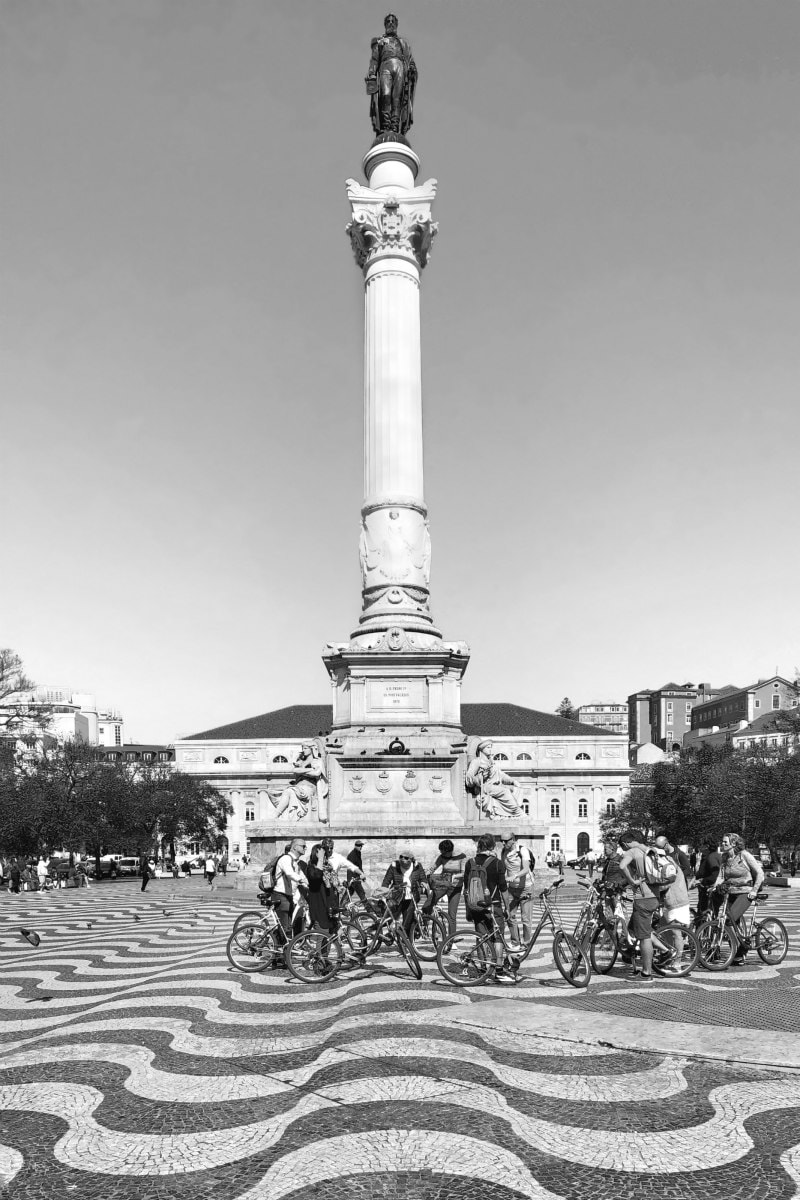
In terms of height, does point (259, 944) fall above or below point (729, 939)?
below

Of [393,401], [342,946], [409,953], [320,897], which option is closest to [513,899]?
[409,953]

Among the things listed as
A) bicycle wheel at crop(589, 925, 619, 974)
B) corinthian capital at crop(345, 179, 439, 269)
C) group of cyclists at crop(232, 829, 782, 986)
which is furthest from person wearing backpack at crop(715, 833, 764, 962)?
corinthian capital at crop(345, 179, 439, 269)

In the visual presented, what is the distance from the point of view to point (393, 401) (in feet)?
109

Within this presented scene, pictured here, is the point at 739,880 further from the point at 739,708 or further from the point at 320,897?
the point at 739,708

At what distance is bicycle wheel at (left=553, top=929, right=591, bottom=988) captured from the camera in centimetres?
1108

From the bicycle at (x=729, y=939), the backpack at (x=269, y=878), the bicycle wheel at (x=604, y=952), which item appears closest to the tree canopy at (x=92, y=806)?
the backpack at (x=269, y=878)

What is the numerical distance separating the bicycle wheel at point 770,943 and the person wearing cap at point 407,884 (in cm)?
481

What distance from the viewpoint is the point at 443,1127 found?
235 inches

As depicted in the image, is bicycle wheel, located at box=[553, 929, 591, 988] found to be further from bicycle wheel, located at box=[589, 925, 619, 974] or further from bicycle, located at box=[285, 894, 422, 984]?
bicycle, located at box=[285, 894, 422, 984]

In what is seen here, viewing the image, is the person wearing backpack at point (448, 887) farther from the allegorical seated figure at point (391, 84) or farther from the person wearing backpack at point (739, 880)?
the allegorical seated figure at point (391, 84)

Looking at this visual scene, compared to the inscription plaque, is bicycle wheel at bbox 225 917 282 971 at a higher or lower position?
lower

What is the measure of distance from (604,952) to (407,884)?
2.85 m

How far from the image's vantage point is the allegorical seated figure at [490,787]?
26016 mm

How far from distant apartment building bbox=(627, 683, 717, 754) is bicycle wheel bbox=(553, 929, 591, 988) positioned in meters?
148
